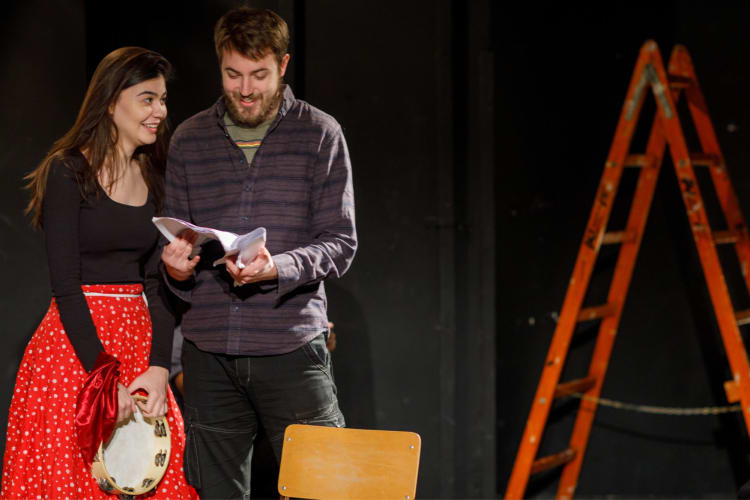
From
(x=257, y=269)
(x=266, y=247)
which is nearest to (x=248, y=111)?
(x=266, y=247)

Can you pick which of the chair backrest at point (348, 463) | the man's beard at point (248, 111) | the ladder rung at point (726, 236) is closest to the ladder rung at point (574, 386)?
the ladder rung at point (726, 236)

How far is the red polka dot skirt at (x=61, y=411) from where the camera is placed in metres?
2.17

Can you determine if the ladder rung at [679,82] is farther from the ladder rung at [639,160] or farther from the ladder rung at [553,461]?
the ladder rung at [553,461]

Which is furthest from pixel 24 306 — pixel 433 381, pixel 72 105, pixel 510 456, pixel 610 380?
pixel 610 380

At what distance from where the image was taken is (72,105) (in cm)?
288

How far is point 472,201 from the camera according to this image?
3363 millimetres

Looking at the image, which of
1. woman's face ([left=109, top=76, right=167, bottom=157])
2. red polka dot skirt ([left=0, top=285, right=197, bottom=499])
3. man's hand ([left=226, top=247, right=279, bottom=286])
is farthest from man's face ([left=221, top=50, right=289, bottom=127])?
red polka dot skirt ([left=0, top=285, right=197, bottom=499])

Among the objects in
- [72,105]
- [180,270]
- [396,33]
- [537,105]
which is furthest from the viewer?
[537,105]

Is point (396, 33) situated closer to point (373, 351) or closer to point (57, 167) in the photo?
point (373, 351)

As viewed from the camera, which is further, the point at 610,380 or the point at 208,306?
the point at 610,380

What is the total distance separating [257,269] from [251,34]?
59 cm

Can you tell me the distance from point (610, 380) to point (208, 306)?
203 centimetres

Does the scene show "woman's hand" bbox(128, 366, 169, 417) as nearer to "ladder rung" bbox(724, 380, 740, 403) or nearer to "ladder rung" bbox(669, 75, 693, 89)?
"ladder rung" bbox(724, 380, 740, 403)

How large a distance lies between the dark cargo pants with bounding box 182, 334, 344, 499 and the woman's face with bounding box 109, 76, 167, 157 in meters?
0.58
